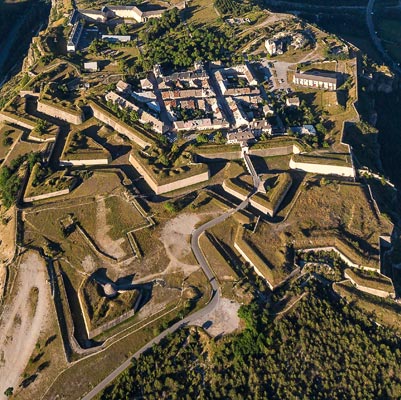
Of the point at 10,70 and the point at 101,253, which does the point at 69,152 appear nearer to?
the point at 101,253

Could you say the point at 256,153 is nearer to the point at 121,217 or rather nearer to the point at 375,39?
the point at 121,217

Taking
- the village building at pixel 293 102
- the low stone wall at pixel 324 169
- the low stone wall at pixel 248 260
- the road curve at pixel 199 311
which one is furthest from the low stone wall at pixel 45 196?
the village building at pixel 293 102

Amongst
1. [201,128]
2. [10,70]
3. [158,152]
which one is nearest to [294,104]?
[201,128]

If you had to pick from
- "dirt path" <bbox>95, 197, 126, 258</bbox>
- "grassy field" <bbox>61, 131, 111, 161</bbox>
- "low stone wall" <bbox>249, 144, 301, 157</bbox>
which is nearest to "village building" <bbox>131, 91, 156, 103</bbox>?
"grassy field" <bbox>61, 131, 111, 161</bbox>

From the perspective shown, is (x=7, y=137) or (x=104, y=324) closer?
(x=104, y=324)

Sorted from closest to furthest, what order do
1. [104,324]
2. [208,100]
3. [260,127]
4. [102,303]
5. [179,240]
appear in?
[104,324] → [102,303] → [179,240] → [260,127] → [208,100]

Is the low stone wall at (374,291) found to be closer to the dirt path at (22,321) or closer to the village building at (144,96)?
the dirt path at (22,321)

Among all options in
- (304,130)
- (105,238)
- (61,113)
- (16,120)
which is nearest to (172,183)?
(105,238)
